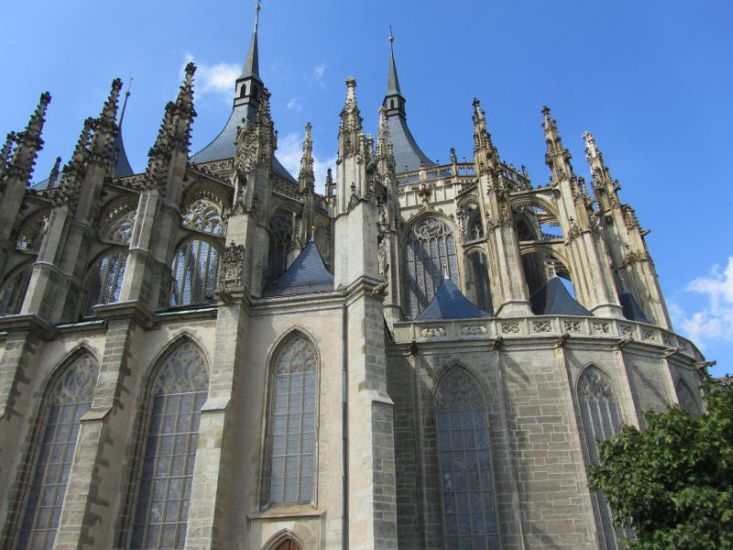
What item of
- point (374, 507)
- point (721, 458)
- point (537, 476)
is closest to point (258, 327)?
point (374, 507)

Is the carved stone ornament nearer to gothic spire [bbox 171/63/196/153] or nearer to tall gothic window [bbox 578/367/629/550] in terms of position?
gothic spire [bbox 171/63/196/153]

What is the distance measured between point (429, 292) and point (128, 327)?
10694 millimetres

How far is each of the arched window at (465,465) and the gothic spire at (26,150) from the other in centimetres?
1415

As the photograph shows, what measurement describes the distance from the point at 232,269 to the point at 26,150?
33.1 feet

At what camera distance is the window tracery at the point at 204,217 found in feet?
64.8

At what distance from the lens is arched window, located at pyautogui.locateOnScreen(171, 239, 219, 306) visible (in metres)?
18.4

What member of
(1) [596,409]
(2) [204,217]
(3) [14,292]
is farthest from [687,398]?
(3) [14,292]

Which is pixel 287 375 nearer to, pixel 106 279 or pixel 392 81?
pixel 106 279

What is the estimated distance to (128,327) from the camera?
1358 cm

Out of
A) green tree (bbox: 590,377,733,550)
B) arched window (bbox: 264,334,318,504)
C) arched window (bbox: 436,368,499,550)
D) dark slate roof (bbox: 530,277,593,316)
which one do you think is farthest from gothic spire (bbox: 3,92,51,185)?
green tree (bbox: 590,377,733,550)

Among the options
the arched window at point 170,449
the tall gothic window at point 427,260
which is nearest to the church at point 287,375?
the arched window at point 170,449

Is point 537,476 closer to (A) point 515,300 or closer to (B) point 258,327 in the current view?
(A) point 515,300

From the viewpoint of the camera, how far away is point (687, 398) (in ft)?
52.9

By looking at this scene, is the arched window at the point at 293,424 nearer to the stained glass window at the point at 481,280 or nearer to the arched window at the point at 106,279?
the arched window at the point at 106,279
